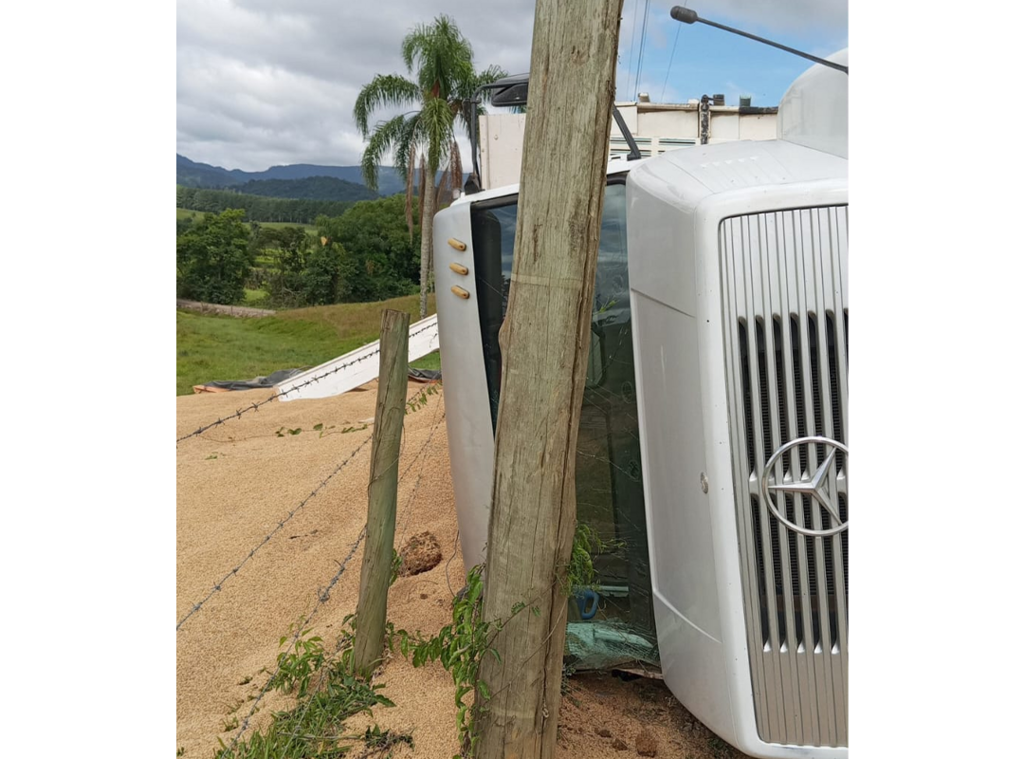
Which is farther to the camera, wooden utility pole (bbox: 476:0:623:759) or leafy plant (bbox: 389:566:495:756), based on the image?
leafy plant (bbox: 389:566:495:756)

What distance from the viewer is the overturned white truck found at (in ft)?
6.79

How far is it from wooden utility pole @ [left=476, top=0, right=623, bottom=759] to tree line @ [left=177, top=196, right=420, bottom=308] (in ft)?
93.5

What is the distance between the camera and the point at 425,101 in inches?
848

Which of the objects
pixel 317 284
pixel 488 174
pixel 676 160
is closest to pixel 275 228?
pixel 317 284

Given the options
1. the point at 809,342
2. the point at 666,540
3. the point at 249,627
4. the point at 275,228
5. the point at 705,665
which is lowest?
the point at 249,627

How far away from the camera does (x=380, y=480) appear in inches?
114

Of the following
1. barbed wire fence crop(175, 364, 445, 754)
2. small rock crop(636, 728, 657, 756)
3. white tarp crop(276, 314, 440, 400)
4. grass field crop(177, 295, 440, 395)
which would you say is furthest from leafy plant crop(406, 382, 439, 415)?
grass field crop(177, 295, 440, 395)

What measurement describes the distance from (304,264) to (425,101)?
12.3 metres

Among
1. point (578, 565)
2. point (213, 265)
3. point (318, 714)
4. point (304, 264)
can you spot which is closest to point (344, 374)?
point (318, 714)

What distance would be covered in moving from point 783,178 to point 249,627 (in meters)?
2.97

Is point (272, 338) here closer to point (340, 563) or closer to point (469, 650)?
point (340, 563)

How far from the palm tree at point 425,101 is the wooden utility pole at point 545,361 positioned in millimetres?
19507

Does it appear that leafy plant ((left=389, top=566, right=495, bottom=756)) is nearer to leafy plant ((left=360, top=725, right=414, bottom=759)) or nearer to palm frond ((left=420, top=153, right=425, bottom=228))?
leafy plant ((left=360, top=725, right=414, bottom=759))

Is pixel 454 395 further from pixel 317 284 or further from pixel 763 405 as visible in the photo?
pixel 317 284
